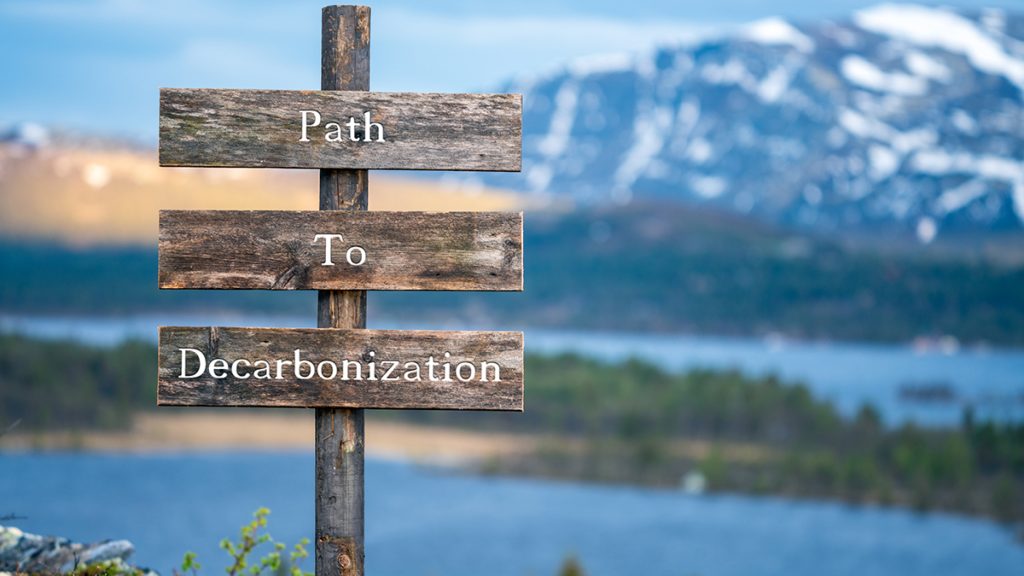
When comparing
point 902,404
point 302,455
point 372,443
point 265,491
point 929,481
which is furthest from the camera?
point 902,404

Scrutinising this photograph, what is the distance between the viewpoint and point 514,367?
7531mm

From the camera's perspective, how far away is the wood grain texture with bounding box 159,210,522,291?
7.52 metres

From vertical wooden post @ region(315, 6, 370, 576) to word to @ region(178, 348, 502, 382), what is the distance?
0.70 feet

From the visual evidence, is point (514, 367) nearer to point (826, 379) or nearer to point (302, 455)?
point (302, 455)

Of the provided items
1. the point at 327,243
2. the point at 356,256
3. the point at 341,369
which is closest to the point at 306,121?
the point at 327,243

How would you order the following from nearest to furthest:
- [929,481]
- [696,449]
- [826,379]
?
[929,481], [696,449], [826,379]

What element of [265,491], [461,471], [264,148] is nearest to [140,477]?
[265,491]

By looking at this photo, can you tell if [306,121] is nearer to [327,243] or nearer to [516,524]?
[327,243]

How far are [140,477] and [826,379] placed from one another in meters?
96.1

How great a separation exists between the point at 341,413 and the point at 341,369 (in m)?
0.23

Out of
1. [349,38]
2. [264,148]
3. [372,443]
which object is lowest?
[372,443]

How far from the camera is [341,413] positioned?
7.55m

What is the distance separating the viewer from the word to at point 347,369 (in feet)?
24.6

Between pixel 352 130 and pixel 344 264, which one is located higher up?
pixel 352 130
